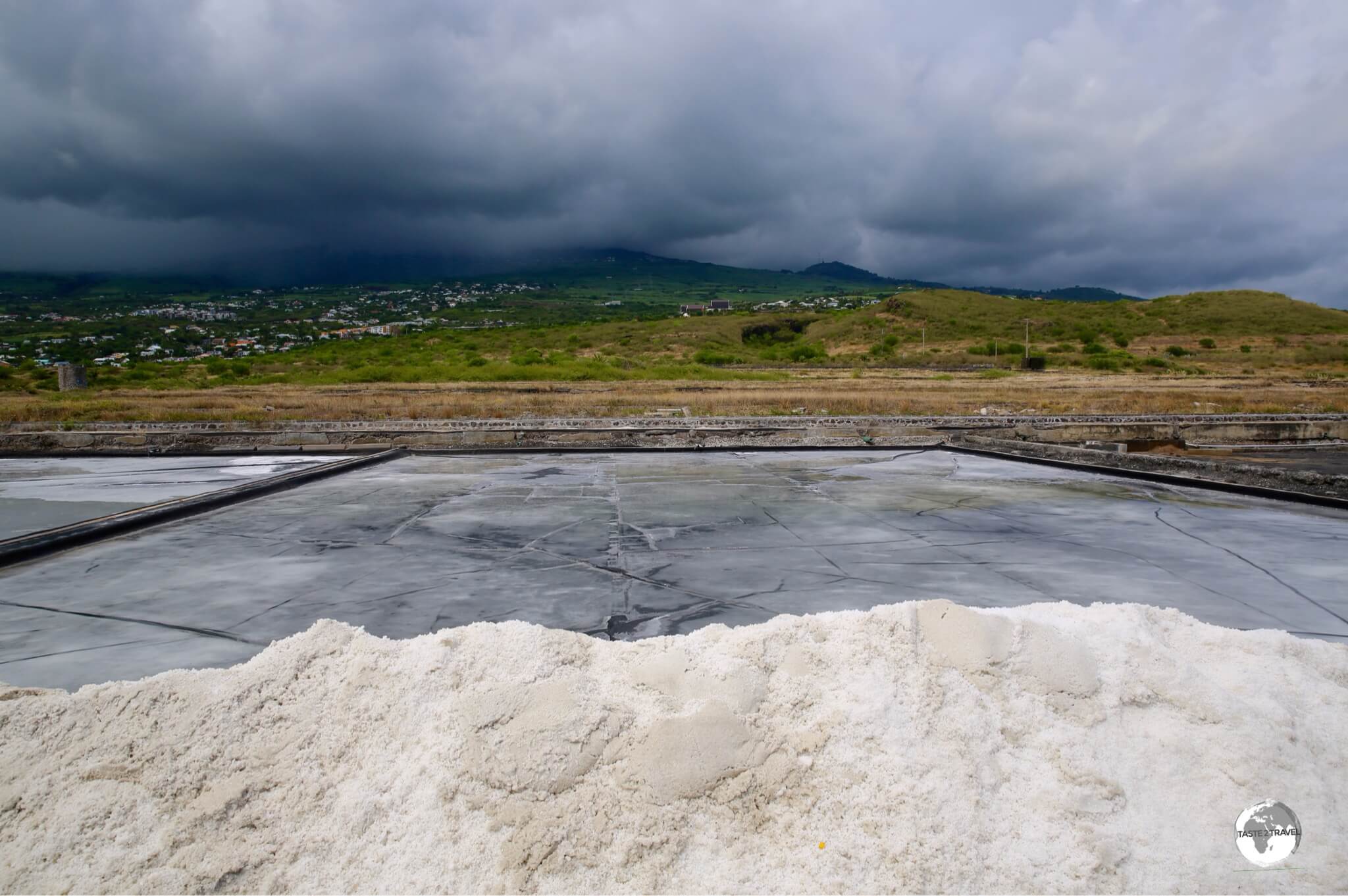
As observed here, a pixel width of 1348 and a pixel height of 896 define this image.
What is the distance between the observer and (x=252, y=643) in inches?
149

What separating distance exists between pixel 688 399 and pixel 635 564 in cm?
2242

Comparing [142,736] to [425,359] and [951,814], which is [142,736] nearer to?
[951,814]

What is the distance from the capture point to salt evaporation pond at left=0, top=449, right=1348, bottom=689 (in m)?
4.09

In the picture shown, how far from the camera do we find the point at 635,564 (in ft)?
17.6

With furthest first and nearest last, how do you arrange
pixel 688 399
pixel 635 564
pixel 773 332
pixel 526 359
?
pixel 773 332 < pixel 526 359 < pixel 688 399 < pixel 635 564

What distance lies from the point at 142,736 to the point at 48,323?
4850 inches

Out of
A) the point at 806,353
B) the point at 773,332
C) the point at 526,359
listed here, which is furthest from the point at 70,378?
the point at 773,332

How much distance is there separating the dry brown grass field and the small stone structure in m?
3.81

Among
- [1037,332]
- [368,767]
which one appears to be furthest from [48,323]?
[368,767]

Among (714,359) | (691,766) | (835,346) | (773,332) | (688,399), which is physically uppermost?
(773,332)

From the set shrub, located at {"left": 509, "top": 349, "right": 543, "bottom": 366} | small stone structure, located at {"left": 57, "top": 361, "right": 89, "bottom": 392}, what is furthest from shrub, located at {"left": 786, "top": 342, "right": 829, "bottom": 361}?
small stone structure, located at {"left": 57, "top": 361, "right": 89, "bottom": 392}

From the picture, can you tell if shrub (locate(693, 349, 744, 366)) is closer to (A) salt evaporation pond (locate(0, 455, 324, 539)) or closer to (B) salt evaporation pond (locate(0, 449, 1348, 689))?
(A) salt evaporation pond (locate(0, 455, 324, 539))

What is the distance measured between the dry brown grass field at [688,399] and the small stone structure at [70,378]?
3812 mm

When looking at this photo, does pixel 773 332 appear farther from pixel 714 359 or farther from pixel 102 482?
pixel 102 482
